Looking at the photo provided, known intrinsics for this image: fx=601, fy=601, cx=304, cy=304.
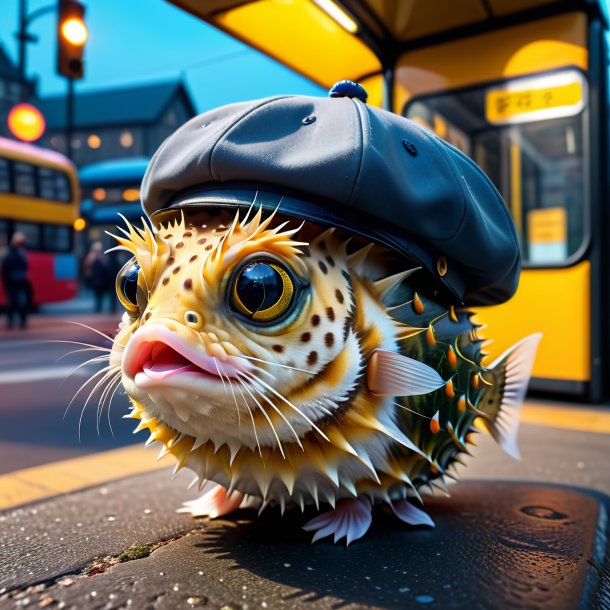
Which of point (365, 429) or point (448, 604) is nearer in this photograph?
point (448, 604)

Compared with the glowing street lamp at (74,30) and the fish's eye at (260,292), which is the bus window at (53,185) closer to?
the glowing street lamp at (74,30)

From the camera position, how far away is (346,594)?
1326 millimetres

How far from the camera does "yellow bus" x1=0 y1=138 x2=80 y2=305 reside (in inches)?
486

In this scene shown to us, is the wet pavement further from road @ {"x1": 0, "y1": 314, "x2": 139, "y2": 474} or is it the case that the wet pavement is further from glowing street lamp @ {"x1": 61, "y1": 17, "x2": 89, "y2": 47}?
glowing street lamp @ {"x1": 61, "y1": 17, "x2": 89, "y2": 47}

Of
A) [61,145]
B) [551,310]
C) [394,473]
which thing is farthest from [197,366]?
[61,145]

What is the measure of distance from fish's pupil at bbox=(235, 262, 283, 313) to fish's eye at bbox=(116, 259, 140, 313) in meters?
0.35

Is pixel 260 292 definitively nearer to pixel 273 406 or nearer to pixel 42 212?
pixel 273 406

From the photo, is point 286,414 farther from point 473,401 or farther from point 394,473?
point 473,401

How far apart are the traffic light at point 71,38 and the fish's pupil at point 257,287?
6600mm

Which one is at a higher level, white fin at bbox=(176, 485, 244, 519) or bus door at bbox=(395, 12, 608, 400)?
bus door at bbox=(395, 12, 608, 400)

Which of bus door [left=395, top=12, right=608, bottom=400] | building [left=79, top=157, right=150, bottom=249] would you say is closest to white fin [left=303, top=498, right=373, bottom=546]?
bus door [left=395, top=12, right=608, bottom=400]

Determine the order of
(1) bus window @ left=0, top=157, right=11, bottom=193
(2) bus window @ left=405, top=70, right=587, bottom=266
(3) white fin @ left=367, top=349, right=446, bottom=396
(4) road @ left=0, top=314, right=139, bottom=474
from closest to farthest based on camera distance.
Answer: (3) white fin @ left=367, top=349, right=446, bottom=396, (4) road @ left=0, top=314, right=139, bottom=474, (2) bus window @ left=405, top=70, right=587, bottom=266, (1) bus window @ left=0, top=157, right=11, bottom=193

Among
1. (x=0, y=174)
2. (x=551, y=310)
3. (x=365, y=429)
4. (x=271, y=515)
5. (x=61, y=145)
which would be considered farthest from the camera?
(x=61, y=145)

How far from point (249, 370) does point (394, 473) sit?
49 centimetres
